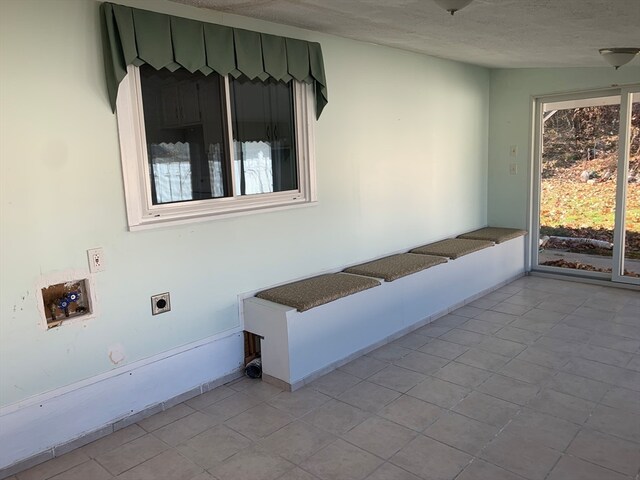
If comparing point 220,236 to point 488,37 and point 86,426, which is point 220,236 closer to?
point 86,426

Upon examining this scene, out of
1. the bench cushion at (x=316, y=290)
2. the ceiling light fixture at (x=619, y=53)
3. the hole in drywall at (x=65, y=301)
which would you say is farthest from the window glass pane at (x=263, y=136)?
the ceiling light fixture at (x=619, y=53)

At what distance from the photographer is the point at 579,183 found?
16.7 feet

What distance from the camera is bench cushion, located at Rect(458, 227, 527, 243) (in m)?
4.91

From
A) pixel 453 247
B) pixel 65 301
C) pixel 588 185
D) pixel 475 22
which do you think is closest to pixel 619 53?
pixel 475 22

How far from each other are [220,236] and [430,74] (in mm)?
2708

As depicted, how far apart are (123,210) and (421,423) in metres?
1.91

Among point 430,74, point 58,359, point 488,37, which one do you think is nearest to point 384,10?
point 488,37

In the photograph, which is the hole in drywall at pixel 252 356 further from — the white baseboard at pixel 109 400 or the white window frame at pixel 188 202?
the white window frame at pixel 188 202

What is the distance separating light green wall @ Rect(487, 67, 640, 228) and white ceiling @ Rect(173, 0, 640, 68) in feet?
3.38

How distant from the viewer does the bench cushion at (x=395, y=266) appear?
362 centimetres

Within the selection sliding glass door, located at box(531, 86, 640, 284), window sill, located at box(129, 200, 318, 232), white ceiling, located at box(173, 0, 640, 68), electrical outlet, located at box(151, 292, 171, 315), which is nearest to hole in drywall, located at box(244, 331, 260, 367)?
electrical outlet, located at box(151, 292, 171, 315)

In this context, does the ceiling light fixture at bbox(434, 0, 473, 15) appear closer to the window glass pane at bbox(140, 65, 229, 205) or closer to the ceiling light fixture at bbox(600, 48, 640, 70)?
the window glass pane at bbox(140, 65, 229, 205)

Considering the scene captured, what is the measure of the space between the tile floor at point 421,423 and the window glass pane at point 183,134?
1253 millimetres

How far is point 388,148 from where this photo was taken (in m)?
4.15
